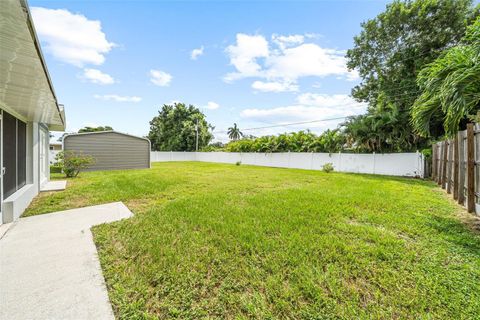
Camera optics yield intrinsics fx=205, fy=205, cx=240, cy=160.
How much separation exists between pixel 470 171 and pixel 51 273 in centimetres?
678

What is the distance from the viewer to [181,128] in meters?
29.6

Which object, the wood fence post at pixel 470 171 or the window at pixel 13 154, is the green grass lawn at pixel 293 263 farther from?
the window at pixel 13 154

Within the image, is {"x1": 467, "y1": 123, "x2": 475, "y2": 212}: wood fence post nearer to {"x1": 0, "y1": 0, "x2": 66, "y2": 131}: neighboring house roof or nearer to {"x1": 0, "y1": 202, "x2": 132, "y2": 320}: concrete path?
{"x1": 0, "y1": 202, "x2": 132, "y2": 320}: concrete path

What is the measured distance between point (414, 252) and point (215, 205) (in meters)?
3.42

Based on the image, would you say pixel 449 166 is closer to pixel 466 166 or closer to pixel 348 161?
pixel 466 166

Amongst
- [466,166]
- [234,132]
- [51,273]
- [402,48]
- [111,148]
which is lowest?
[51,273]

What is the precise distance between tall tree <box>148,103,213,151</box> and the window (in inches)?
919

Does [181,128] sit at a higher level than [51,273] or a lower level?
higher

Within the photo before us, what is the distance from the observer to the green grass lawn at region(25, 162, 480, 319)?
1.78m

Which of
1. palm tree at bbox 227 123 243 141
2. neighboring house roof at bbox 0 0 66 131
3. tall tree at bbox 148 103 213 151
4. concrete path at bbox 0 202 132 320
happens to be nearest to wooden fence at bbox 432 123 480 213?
concrete path at bbox 0 202 132 320

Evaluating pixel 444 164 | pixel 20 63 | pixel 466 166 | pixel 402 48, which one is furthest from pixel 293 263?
pixel 402 48

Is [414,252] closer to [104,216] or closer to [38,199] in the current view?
[104,216]

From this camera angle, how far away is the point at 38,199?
5.57 meters

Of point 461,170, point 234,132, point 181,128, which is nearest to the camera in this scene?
point 461,170
